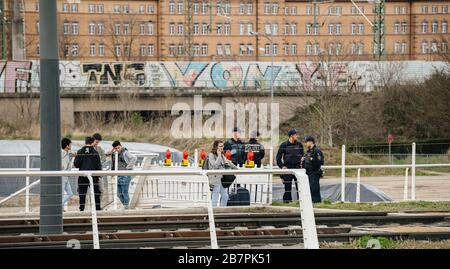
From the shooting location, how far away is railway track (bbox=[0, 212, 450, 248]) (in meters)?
13.0

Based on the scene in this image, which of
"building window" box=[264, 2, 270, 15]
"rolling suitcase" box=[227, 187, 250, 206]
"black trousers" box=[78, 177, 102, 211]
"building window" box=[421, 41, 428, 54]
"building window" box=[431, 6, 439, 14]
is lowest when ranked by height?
"rolling suitcase" box=[227, 187, 250, 206]

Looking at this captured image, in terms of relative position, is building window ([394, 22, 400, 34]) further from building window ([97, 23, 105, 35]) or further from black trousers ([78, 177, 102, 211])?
black trousers ([78, 177, 102, 211])

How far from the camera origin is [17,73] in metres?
70.2

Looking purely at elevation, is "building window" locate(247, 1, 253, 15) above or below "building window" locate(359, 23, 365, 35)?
above

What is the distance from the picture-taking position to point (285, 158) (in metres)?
21.8

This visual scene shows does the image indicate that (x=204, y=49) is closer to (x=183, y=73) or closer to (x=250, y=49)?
(x=250, y=49)

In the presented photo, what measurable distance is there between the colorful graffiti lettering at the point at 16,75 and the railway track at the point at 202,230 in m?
55.0

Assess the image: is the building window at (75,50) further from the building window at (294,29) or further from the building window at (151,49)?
the building window at (294,29)

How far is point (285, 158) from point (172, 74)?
178 feet

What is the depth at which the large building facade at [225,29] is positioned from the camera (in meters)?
87.5

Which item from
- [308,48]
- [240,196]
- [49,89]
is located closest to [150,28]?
[308,48]

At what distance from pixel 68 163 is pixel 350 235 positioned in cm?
853

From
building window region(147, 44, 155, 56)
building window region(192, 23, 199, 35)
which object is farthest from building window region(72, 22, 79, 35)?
building window region(192, 23, 199, 35)
